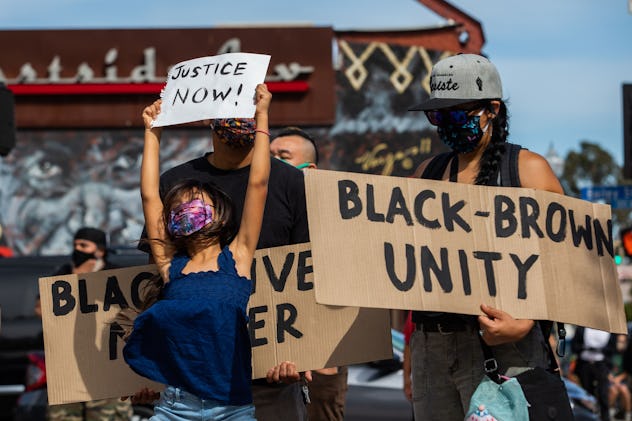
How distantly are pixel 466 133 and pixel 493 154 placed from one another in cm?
15

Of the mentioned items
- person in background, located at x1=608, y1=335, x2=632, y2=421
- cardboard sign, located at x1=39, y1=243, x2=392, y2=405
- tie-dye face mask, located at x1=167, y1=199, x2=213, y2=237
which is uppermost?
tie-dye face mask, located at x1=167, y1=199, x2=213, y2=237

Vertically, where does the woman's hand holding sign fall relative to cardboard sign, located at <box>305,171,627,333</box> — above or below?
below

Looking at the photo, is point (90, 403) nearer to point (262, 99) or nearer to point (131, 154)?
point (262, 99)

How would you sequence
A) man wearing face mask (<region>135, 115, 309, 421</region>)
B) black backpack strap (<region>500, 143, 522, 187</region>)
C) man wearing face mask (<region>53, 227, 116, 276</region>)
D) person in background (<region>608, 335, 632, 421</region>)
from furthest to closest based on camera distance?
person in background (<region>608, 335, 632, 421</region>)
man wearing face mask (<region>53, 227, 116, 276</region>)
man wearing face mask (<region>135, 115, 309, 421</region>)
black backpack strap (<region>500, 143, 522, 187</region>)

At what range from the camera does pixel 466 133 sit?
4551 mm

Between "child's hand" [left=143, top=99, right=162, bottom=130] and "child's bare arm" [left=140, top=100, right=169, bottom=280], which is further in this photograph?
"child's hand" [left=143, top=99, right=162, bottom=130]

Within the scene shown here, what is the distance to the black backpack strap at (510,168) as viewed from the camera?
457 centimetres

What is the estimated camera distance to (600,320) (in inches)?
181

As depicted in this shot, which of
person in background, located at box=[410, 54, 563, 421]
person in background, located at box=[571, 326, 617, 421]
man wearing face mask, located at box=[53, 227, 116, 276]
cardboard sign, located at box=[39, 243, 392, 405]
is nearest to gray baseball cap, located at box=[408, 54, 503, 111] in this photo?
person in background, located at box=[410, 54, 563, 421]

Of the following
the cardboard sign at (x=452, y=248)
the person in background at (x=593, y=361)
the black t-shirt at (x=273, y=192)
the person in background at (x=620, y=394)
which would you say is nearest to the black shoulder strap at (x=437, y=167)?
the cardboard sign at (x=452, y=248)

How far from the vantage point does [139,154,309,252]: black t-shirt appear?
4.93 metres

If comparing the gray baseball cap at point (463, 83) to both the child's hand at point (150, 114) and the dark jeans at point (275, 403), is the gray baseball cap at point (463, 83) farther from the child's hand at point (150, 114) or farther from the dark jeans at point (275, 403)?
the dark jeans at point (275, 403)

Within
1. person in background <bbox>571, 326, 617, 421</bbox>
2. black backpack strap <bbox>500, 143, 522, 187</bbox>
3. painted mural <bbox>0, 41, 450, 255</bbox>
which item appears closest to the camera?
black backpack strap <bbox>500, 143, 522, 187</bbox>

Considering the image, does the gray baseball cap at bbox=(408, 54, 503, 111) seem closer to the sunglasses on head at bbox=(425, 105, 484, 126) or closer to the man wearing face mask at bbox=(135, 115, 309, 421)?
the sunglasses on head at bbox=(425, 105, 484, 126)
